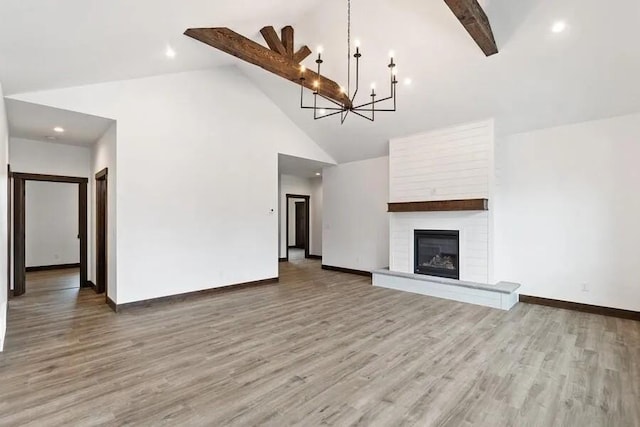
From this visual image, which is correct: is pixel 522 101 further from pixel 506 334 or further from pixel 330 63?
pixel 506 334

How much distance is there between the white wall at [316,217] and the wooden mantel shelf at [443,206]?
4.51 m

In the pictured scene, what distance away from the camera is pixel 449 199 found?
541 centimetres

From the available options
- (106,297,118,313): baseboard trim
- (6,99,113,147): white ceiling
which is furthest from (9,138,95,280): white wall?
(106,297,118,313): baseboard trim

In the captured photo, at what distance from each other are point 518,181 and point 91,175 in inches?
305

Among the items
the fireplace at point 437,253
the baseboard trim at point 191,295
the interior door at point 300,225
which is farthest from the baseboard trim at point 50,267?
the fireplace at point 437,253

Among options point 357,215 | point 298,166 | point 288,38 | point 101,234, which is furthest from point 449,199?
point 101,234

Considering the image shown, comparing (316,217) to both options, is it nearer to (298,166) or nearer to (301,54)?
(298,166)

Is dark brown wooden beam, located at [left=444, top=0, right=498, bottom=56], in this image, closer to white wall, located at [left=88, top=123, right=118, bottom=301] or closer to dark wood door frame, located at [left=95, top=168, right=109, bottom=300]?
white wall, located at [left=88, top=123, right=118, bottom=301]

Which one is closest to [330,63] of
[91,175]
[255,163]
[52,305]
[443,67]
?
[443,67]

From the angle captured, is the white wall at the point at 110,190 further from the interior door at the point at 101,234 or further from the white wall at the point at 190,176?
the interior door at the point at 101,234

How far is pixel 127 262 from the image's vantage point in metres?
4.55

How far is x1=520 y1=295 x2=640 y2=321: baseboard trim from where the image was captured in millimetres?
4188

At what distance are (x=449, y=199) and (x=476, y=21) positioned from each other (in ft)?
9.57

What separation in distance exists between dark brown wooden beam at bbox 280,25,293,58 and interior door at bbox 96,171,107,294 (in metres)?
3.82
